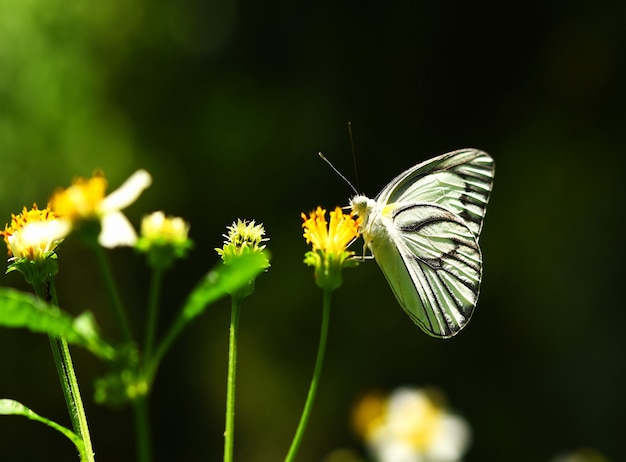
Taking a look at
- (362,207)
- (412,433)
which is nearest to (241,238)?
(362,207)

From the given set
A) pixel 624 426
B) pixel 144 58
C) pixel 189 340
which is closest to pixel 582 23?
pixel 624 426

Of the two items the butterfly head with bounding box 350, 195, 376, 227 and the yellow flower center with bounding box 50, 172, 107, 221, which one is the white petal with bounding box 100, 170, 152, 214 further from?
the butterfly head with bounding box 350, 195, 376, 227

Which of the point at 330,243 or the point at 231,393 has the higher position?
the point at 330,243

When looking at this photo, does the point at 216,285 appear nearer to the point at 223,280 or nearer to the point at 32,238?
the point at 223,280

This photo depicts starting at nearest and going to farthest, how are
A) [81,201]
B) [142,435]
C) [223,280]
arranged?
[142,435] → [223,280] → [81,201]

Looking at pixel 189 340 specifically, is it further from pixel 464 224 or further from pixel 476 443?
pixel 464 224

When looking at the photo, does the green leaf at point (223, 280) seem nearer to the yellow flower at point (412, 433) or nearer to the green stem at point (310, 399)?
the green stem at point (310, 399)
